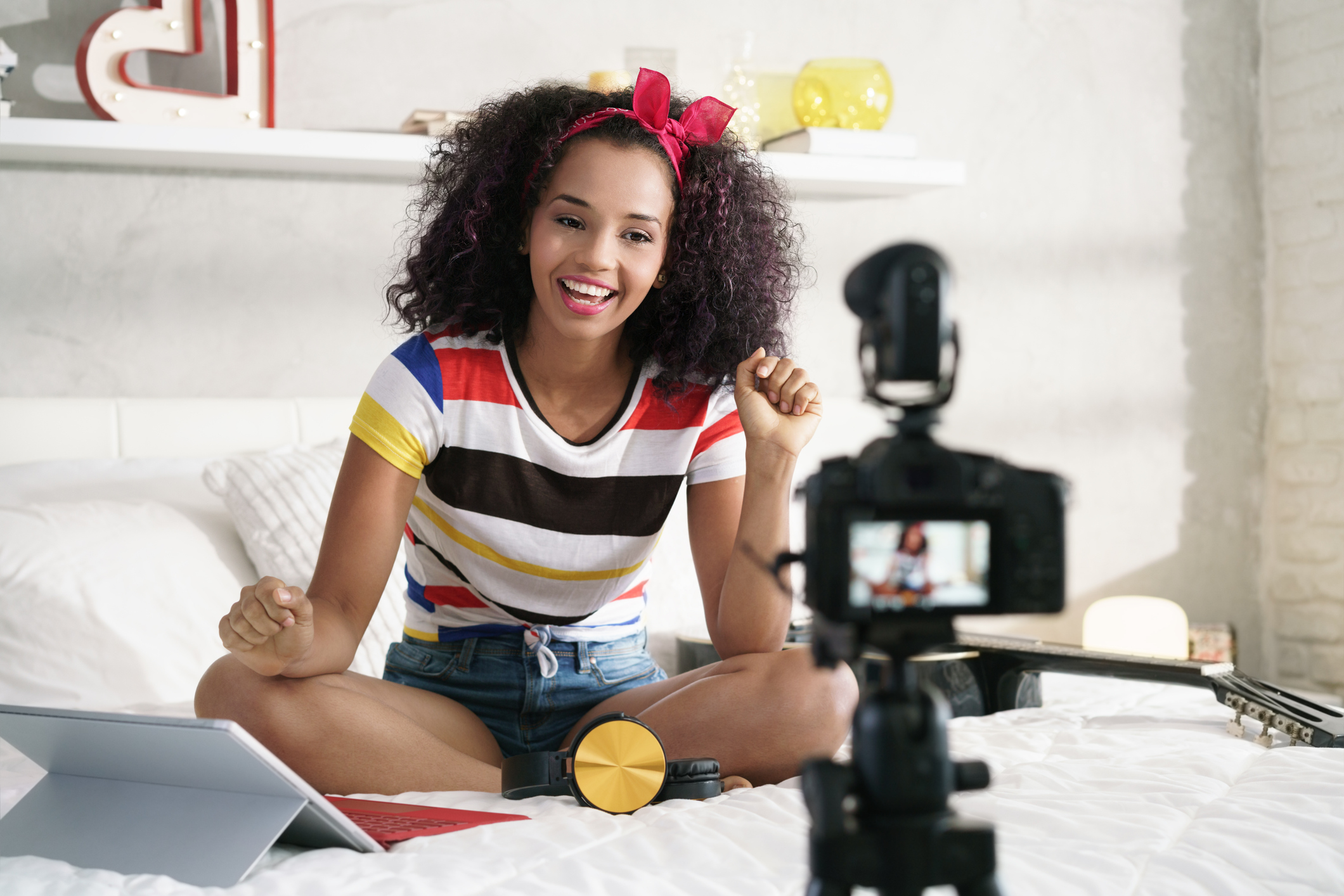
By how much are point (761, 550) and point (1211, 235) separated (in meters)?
2.16

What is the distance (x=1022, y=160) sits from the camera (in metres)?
2.82

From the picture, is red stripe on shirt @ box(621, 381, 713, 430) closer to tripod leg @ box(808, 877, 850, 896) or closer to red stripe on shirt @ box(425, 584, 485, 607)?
red stripe on shirt @ box(425, 584, 485, 607)

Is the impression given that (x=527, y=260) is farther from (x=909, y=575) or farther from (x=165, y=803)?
(x=909, y=575)

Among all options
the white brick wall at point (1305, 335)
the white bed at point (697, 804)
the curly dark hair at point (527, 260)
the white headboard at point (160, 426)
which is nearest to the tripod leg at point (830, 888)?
the white bed at point (697, 804)

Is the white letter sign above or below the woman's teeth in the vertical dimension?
above

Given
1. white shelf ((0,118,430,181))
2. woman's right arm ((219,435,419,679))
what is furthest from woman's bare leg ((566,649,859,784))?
white shelf ((0,118,430,181))

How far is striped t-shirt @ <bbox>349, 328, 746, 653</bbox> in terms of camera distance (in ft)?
4.65

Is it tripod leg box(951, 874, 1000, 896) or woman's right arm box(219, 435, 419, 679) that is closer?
tripod leg box(951, 874, 1000, 896)

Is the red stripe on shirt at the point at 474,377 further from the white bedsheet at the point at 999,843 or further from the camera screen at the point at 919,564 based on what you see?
the camera screen at the point at 919,564

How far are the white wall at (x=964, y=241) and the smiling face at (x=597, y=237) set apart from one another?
1.11 metres

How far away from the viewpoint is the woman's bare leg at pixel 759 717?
126 centimetres

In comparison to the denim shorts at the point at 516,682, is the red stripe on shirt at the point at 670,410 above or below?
above

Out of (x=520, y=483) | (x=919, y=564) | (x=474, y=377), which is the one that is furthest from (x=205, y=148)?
(x=919, y=564)

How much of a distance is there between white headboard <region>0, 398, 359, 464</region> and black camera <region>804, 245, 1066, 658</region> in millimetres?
1783
